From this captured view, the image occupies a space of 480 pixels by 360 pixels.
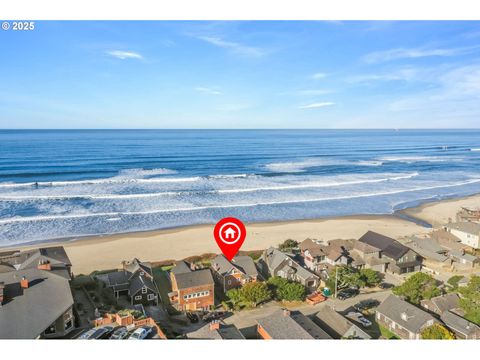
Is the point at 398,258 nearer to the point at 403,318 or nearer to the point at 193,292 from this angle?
the point at 403,318

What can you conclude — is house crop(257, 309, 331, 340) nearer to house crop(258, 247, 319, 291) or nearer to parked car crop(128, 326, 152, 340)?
parked car crop(128, 326, 152, 340)

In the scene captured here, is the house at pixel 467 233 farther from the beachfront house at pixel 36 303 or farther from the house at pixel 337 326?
the beachfront house at pixel 36 303

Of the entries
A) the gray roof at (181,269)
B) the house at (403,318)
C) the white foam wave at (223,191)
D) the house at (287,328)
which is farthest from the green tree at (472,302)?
the white foam wave at (223,191)

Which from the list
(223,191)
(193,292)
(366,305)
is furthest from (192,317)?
(223,191)

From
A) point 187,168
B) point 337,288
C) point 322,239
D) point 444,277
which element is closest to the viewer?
point 337,288

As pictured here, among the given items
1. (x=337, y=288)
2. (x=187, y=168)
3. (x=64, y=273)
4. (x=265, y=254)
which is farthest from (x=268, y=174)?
(x=64, y=273)

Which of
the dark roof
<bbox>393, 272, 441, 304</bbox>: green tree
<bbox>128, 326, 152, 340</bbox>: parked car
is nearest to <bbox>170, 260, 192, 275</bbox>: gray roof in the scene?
<bbox>128, 326, 152, 340</bbox>: parked car

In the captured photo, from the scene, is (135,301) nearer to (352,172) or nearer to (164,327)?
(164,327)
